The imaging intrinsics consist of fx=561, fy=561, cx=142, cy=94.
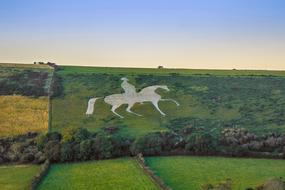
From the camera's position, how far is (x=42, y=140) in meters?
63.6

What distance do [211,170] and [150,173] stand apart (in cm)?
614

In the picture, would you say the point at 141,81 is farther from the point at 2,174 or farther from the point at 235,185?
the point at 235,185

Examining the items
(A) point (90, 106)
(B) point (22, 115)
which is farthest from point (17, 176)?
(A) point (90, 106)

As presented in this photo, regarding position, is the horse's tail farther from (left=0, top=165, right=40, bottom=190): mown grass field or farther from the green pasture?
(left=0, top=165, right=40, bottom=190): mown grass field

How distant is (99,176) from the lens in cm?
5206

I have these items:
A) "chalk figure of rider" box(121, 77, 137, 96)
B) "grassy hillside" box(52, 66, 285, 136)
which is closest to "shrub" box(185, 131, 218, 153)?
"grassy hillside" box(52, 66, 285, 136)

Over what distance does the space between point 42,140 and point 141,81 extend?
3808cm

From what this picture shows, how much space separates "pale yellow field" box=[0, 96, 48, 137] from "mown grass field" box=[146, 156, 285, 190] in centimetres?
2098

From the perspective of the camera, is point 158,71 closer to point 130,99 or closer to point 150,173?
point 130,99

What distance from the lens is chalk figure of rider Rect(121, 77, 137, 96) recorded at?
90.1 meters

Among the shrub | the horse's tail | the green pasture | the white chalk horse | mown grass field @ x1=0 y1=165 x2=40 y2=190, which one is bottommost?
mown grass field @ x1=0 y1=165 x2=40 y2=190

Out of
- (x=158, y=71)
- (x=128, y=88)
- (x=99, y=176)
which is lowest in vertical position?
(x=99, y=176)

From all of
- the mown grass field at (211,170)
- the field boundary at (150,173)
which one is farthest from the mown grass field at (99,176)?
the mown grass field at (211,170)

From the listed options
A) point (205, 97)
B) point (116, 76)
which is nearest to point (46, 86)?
point (116, 76)
